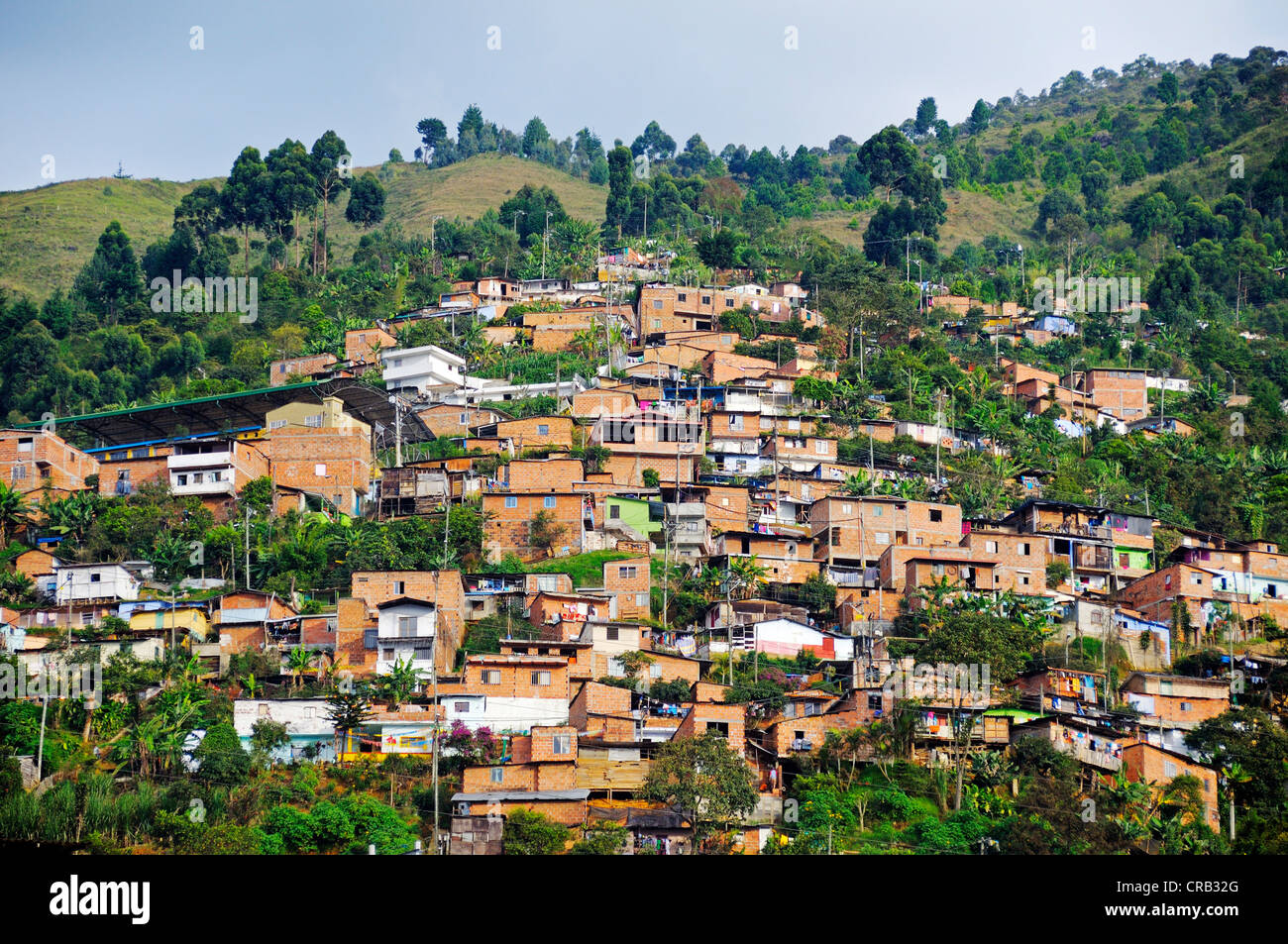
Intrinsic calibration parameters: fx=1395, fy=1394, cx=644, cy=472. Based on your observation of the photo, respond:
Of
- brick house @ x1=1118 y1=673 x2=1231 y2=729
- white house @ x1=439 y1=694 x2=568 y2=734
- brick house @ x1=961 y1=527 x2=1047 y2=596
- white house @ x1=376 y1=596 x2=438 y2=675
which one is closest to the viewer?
white house @ x1=439 y1=694 x2=568 y2=734

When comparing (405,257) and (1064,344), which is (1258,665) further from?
(405,257)

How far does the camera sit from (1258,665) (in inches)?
1547

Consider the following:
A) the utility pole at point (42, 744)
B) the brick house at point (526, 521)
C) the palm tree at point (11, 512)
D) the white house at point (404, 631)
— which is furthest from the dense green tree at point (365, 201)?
the utility pole at point (42, 744)

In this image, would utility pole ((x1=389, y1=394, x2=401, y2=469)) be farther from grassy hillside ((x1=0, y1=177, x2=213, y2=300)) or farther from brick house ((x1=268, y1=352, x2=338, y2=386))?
grassy hillside ((x1=0, y1=177, x2=213, y2=300))

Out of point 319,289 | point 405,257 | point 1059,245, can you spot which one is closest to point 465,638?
point 319,289

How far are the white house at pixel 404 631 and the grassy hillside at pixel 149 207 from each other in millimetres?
70889

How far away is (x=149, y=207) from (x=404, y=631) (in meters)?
107

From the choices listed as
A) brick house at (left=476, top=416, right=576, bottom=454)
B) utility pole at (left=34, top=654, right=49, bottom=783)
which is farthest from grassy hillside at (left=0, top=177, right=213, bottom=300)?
utility pole at (left=34, top=654, right=49, bottom=783)

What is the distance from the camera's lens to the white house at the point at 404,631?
3800 centimetres

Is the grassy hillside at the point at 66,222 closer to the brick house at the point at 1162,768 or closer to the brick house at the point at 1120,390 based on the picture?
the brick house at the point at 1120,390

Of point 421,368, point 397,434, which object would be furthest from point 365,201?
point 397,434

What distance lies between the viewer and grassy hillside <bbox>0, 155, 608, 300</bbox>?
363 ft

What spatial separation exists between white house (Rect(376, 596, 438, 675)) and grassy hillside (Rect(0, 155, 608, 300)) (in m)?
70.9
